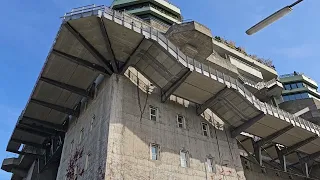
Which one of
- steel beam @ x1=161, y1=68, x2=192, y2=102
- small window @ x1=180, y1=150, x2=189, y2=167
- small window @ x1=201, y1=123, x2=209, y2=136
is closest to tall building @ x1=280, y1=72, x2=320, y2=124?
small window @ x1=201, y1=123, x2=209, y2=136

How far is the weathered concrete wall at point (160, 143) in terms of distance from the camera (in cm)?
2364

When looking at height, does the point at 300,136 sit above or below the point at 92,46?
below

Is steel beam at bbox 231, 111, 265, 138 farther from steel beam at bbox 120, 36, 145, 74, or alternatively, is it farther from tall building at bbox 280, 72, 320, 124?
tall building at bbox 280, 72, 320, 124

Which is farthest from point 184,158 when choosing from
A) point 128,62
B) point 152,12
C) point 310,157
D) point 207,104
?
point 152,12

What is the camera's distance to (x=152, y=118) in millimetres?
27734

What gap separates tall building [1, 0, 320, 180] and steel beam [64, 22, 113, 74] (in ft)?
0.27

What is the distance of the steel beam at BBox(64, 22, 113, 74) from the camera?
24.3 m

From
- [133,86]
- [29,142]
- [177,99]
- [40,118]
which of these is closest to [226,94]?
[177,99]

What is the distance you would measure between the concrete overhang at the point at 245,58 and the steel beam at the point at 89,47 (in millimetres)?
24014

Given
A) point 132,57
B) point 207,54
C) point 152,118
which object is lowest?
point 152,118

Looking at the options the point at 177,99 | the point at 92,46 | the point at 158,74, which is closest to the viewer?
the point at 92,46

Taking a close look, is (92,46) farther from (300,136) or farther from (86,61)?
(300,136)

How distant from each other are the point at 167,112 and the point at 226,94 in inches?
238

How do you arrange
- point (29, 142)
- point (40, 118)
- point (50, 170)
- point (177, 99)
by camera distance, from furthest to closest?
point (50, 170) < point (29, 142) < point (40, 118) < point (177, 99)
